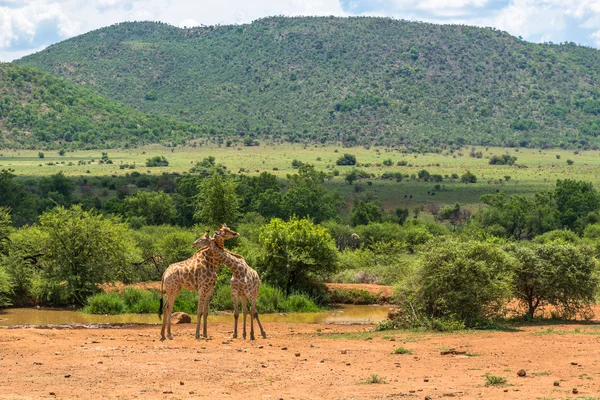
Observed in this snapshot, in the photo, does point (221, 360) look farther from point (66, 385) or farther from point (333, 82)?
point (333, 82)

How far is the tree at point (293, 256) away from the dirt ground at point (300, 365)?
11.0 m

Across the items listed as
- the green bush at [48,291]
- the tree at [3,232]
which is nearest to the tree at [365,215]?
the tree at [3,232]

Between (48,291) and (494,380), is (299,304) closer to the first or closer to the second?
(48,291)

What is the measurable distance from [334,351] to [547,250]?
28.4ft

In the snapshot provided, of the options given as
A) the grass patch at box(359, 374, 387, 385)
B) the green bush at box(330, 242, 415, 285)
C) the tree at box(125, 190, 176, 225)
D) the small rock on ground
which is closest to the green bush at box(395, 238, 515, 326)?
the small rock on ground

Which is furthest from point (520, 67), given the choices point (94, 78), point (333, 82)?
point (94, 78)

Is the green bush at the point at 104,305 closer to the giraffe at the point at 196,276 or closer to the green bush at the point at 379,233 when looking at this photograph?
the giraffe at the point at 196,276

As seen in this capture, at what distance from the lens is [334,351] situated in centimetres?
1975

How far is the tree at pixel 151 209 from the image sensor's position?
58719mm

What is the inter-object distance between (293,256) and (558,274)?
37.5 feet

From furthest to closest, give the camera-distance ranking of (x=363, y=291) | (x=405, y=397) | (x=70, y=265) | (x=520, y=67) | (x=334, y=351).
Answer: (x=520, y=67)
(x=363, y=291)
(x=70, y=265)
(x=334, y=351)
(x=405, y=397)

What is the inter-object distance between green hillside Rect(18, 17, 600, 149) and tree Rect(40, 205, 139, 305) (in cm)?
11445

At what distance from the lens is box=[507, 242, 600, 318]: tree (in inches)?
990

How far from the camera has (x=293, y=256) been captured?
33875mm
